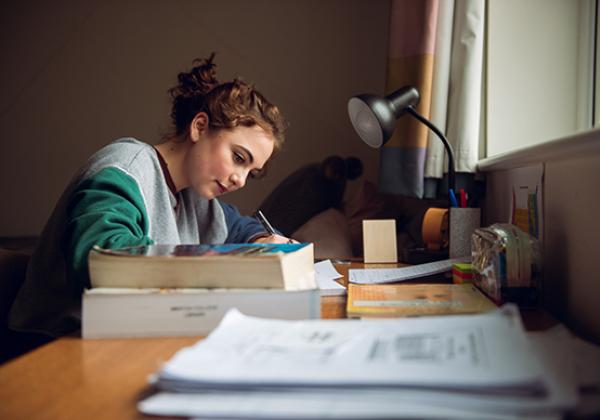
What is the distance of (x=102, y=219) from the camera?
0.81 m

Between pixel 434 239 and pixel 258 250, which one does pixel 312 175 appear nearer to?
pixel 434 239

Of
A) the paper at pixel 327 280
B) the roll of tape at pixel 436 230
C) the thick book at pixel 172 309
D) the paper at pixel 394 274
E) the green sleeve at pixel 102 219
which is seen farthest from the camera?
the roll of tape at pixel 436 230

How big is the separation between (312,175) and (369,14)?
2.61 feet

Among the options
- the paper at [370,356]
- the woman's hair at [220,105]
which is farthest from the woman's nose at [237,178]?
the paper at [370,356]

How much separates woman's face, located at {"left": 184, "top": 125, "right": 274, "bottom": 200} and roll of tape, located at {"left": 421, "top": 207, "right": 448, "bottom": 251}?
18.1 inches

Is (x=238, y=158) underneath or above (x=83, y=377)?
above

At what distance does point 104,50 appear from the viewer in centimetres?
260

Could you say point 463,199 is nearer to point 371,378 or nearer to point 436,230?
point 436,230

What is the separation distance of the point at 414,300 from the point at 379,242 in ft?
2.08

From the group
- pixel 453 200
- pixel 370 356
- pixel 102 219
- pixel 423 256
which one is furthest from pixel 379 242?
pixel 370 356

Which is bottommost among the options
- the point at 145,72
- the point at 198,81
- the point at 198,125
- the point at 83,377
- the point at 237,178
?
the point at 83,377

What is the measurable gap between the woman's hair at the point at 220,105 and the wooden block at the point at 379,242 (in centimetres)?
35

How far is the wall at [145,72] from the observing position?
246cm

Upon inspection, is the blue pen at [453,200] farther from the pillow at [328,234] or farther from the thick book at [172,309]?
the thick book at [172,309]
